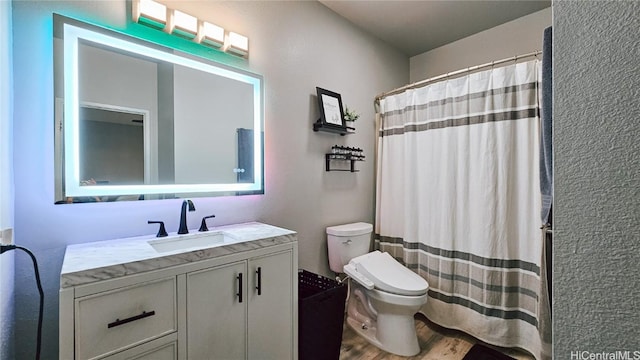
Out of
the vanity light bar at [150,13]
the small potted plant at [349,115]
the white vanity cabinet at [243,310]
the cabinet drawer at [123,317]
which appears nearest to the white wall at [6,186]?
the cabinet drawer at [123,317]

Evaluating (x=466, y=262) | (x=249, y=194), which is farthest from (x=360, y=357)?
(x=249, y=194)

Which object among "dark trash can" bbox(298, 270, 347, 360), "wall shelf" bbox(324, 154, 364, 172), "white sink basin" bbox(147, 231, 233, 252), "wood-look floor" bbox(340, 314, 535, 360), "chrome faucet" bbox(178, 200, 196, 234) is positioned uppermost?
"wall shelf" bbox(324, 154, 364, 172)

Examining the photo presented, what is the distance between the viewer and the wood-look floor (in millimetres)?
1841

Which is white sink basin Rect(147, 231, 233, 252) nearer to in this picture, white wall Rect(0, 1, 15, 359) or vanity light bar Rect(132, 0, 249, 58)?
white wall Rect(0, 1, 15, 359)

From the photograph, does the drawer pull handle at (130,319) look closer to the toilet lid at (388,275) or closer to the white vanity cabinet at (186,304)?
the white vanity cabinet at (186,304)

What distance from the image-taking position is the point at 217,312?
122 centimetres

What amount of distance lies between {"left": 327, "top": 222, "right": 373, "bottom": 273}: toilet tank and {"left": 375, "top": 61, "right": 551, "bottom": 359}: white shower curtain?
479 millimetres

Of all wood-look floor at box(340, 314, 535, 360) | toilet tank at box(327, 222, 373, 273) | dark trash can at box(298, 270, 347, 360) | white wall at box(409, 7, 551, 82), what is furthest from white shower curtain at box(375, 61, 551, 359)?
dark trash can at box(298, 270, 347, 360)

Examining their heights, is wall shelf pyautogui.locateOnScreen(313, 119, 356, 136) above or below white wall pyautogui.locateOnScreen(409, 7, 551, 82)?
below

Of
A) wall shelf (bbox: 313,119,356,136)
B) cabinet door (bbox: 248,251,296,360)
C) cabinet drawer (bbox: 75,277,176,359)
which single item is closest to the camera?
cabinet drawer (bbox: 75,277,176,359)

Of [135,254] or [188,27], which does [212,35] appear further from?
[135,254]

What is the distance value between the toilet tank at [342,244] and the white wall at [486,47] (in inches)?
75.6

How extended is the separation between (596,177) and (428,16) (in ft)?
7.86

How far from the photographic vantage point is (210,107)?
65.9 inches
